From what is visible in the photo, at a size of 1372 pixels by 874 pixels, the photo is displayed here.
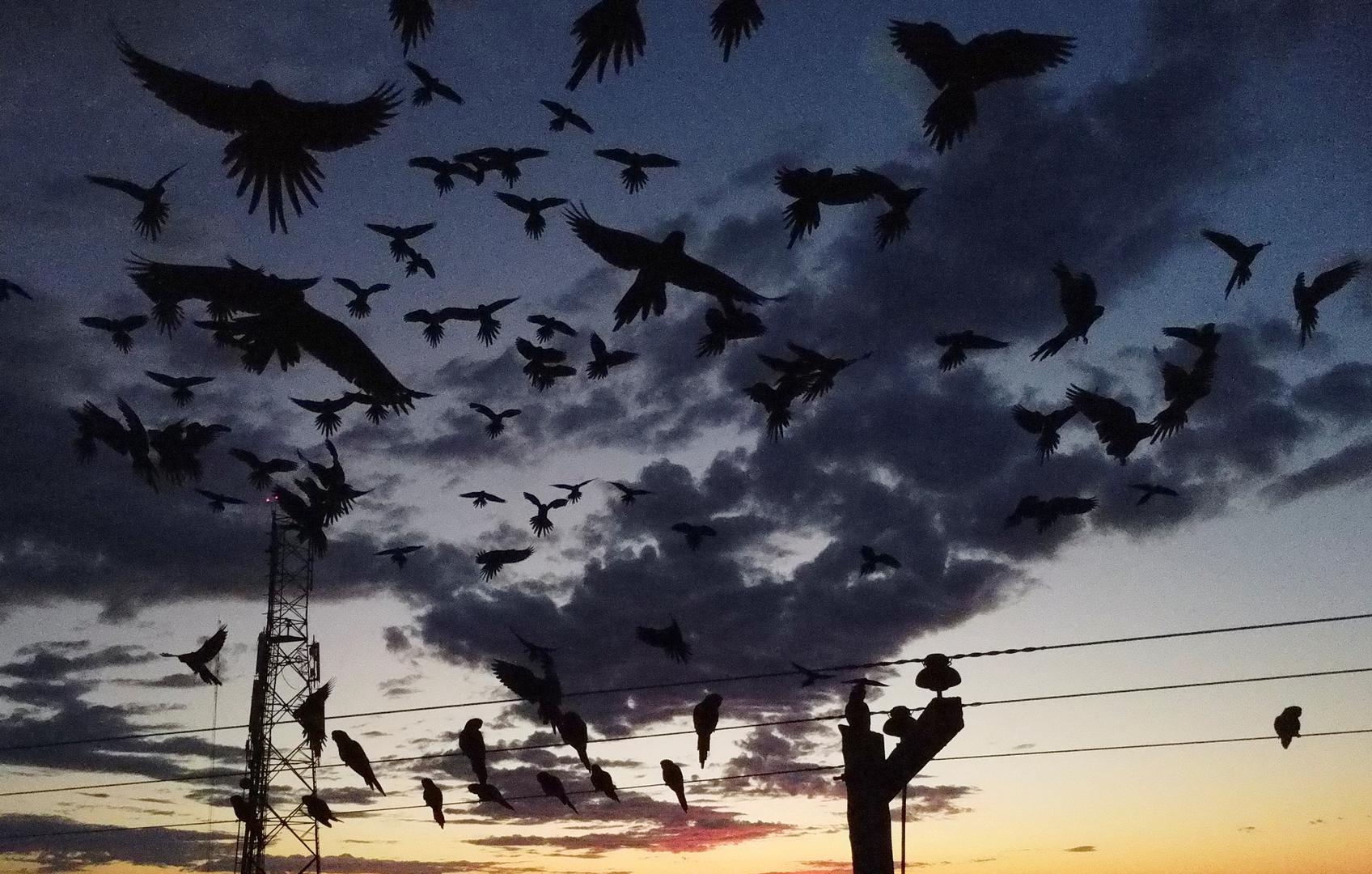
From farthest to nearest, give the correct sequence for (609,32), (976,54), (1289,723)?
(1289,723), (976,54), (609,32)

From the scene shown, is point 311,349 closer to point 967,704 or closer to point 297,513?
point 297,513

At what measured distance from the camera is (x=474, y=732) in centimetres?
1315

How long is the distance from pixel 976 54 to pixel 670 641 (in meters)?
8.23

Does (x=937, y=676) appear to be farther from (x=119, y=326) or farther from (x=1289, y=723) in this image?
(x=119, y=326)

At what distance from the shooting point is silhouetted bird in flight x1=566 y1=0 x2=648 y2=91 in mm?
6977

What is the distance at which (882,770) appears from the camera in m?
9.41

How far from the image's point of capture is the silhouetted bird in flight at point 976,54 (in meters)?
9.00

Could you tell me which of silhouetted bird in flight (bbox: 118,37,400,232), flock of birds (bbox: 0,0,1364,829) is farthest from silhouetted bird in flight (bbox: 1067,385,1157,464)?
silhouetted bird in flight (bbox: 118,37,400,232)

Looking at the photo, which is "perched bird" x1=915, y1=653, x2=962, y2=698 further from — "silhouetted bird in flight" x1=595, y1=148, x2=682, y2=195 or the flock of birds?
"silhouetted bird in flight" x1=595, y1=148, x2=682, y2=195

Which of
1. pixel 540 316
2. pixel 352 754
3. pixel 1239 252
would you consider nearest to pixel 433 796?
pixel 352 754

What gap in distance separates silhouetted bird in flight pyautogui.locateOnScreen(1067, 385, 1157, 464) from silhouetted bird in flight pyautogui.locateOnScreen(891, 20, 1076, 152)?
4.50 meters

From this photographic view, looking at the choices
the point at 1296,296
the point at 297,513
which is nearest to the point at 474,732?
the point at 297,513

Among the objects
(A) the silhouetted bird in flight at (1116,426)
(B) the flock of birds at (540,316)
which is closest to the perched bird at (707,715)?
(B) the flock of birds at (540,316)

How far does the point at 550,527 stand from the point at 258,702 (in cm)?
2141
